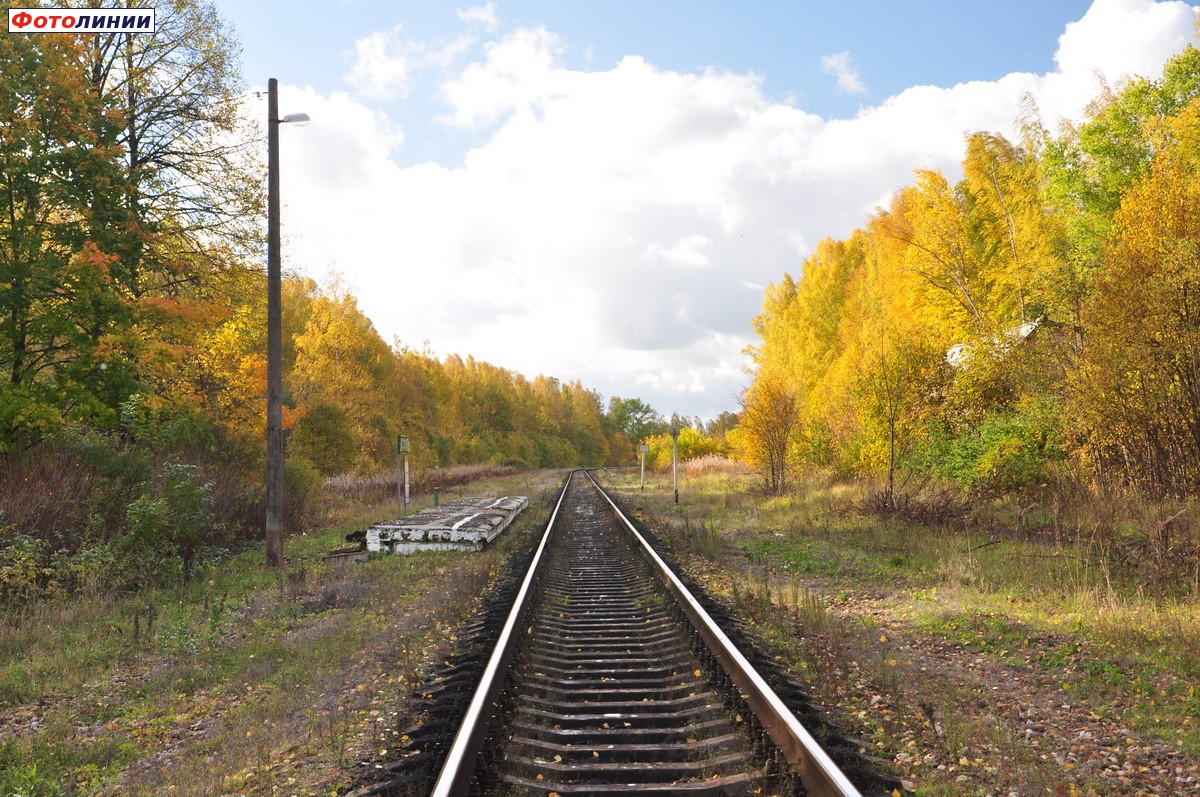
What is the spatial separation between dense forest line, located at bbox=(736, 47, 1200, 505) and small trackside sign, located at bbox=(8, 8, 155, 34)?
1820cm

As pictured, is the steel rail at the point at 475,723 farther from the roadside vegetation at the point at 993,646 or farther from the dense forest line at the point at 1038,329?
the dense forest line at the point at 1038,329

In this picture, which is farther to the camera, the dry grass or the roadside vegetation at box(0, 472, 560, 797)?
the dry grass

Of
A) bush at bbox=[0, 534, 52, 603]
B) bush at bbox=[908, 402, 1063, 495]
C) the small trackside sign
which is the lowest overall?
bush at bbox=[0, 534, 52, 603]

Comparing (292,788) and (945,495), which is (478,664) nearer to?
(292,788)

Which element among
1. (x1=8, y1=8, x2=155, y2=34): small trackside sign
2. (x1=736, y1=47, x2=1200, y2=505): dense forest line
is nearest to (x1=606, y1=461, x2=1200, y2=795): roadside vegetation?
(x1=736, y1=47, x2=1200, y2=505): dense forest line

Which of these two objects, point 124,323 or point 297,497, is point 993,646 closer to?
point 124,323

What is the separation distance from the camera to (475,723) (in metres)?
4.39

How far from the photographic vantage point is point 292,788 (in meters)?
4.23

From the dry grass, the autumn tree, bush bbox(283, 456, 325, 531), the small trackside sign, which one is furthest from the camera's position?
the dry grass

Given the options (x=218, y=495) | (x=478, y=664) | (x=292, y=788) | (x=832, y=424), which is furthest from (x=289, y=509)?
(x=832, y=424)

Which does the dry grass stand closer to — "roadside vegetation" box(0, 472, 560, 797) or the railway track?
"roadside vegetation" box(0, 472, 560, 797)

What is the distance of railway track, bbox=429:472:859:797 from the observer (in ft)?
13.1

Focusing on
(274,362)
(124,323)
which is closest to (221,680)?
(274,362)

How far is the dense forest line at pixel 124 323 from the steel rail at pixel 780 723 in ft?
26.7
